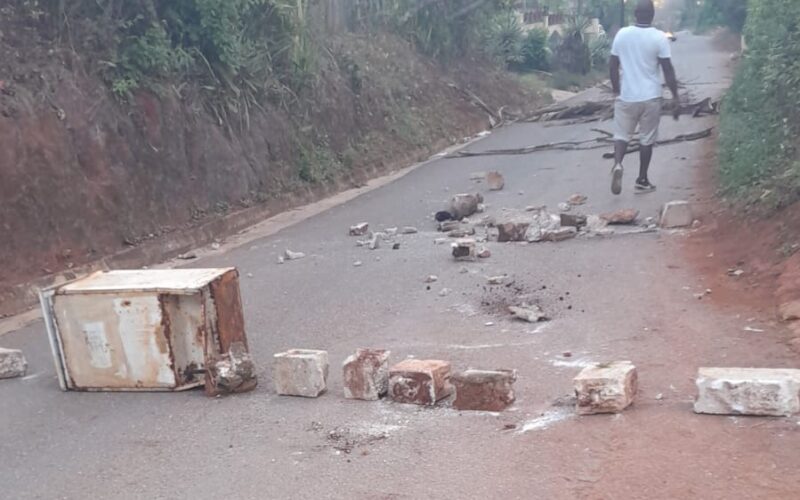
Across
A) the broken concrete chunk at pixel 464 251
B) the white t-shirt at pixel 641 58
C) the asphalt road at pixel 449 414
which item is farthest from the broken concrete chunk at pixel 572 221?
the white t-shirt at pixel 641 58

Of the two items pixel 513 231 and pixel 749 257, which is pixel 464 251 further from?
pixel 749 257

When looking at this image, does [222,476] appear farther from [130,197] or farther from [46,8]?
[46,8]

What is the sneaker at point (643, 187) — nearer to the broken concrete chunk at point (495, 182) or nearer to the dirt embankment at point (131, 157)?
the broken concrete chunk at point (495, 182)

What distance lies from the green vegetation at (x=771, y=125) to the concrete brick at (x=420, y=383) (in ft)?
12.2

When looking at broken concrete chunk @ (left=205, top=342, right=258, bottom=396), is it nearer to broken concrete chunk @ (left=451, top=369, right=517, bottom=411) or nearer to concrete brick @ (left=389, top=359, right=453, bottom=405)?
concrete brick @ (left=389, top=359, right=453, bottom=405)

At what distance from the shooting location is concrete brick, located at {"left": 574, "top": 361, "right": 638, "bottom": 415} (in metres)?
4.59

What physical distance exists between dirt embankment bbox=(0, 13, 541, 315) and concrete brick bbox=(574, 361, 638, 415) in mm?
5850

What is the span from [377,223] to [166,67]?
11.1ft

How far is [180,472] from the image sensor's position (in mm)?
4492

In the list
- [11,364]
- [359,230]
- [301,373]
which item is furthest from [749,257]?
[11,364]

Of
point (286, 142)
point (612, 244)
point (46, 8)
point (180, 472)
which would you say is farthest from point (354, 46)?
point (180, 472)

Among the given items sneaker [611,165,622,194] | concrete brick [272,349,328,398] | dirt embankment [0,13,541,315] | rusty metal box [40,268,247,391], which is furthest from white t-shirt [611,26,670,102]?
concrete brick [272,349,328,398]

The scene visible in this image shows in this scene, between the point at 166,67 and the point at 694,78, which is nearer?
the point at 166,67

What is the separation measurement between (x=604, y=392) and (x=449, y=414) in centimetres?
81
